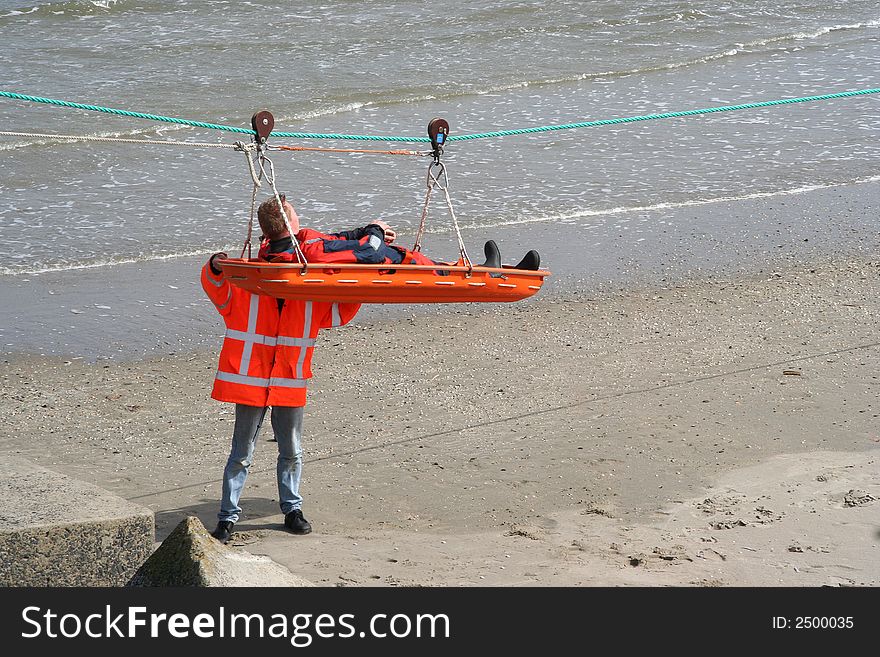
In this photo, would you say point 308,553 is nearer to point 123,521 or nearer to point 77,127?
point 123,521

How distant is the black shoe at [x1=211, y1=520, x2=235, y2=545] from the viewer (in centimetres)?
590

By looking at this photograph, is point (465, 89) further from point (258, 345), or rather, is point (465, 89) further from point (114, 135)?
point (258, 345)

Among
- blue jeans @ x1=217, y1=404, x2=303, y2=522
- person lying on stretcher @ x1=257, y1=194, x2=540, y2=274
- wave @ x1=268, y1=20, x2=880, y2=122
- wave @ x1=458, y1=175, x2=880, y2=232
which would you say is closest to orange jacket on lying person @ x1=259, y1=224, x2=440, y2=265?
person lying on stretcher @ x1=257, y1=194, x2=540, y2=274

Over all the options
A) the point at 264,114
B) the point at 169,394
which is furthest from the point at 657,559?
the point at 169,394

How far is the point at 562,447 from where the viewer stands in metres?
7.00

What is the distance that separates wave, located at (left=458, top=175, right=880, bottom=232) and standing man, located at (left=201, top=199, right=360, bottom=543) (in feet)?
19.6

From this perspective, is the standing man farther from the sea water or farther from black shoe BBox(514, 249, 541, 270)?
the sea water

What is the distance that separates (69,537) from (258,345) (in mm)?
1385

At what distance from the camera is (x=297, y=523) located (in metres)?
6.03

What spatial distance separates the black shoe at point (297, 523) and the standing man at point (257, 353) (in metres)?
0.29

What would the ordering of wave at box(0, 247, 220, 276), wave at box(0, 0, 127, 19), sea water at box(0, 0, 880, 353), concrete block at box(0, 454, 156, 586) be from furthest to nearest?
wave at box(0, 0, 127, 19) < sea water at box(0, 0, 880, 353) < wave at box(0, 247, 220, 276) < concrete block at box(0, 454, 156, 586)

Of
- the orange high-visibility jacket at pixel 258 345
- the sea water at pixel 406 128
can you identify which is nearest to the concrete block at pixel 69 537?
the orange high-visibility jacket at pixel 258 345

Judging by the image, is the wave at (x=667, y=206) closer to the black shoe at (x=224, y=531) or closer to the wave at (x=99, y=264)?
the wave at (x=99, y=264)

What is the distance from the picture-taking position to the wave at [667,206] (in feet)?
38.6
